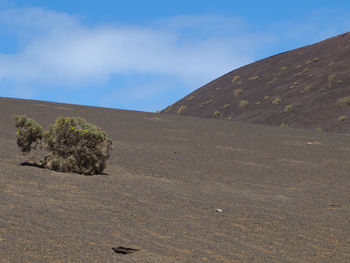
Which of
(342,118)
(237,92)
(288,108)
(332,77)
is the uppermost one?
(332,77)

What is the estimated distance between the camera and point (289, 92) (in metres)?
57.5

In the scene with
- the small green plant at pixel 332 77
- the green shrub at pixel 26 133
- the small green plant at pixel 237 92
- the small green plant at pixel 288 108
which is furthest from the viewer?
the small green plant at pixel 237 92

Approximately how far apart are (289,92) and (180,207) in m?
49.4

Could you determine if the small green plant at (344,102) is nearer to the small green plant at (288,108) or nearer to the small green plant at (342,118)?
the small green plant at (342,118)

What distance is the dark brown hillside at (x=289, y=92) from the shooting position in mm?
47469

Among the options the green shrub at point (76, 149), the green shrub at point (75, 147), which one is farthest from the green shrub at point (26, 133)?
the green shrub at point (76, 149)

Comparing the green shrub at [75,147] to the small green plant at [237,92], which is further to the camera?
the small green plant at [237,92]

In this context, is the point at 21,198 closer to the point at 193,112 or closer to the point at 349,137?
the point at 349,137

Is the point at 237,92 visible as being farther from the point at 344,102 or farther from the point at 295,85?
the point at 344,102

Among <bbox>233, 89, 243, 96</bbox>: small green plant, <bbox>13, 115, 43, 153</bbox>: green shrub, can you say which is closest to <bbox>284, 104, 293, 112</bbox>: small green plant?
<bbox>233, 89, 243, 96</bbox>: small green plant

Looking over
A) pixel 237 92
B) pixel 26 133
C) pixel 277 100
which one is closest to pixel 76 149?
pixel 26 133

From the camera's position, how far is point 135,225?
8578 mm

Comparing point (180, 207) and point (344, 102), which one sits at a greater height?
point (344, 102)

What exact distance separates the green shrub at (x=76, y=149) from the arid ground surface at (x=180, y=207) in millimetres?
650
